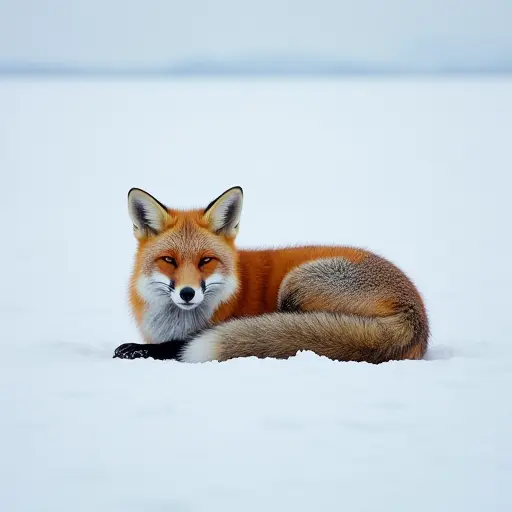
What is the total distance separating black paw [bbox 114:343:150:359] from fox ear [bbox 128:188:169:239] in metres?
0.68

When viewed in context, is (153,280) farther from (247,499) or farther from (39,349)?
(247,499)

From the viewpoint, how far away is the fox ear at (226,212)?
4270 millimetres

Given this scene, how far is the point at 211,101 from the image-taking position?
24172mm

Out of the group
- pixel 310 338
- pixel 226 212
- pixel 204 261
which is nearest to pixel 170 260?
pixel 204 261

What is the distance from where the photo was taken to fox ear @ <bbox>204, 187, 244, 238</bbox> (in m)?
4.27

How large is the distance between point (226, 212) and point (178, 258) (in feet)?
1.59

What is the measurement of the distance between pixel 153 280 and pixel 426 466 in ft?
7.01

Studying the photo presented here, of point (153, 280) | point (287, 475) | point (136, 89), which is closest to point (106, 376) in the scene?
point (153, 280)

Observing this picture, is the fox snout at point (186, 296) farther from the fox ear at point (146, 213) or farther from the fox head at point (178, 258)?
the fox ear at point (146, 213)

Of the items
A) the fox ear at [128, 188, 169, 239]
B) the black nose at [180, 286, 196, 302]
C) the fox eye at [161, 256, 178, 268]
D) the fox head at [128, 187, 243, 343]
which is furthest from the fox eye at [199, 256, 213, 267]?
the fox ear at [128, 188, 169, 239]

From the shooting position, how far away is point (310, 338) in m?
3.69

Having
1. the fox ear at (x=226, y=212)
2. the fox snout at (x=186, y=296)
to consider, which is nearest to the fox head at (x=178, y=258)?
the fox ear at (x=226, y=212)

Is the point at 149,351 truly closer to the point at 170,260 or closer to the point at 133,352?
the point at 133,352

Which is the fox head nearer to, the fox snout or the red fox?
the red fox
